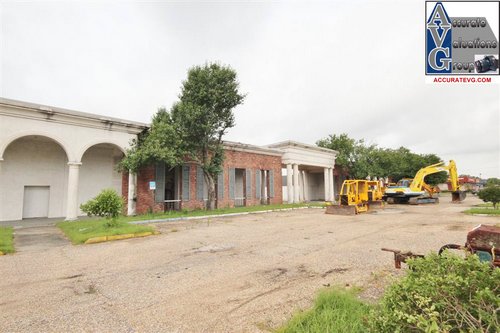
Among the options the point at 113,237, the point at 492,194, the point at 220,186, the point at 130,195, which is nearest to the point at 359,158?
the point at 492,194

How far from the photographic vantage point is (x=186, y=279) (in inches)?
180

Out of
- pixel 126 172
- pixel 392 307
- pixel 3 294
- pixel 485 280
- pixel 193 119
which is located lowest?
pixel 3 294

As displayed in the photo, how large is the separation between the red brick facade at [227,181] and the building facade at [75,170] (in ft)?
0.19

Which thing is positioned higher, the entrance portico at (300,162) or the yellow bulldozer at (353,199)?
the entrance portico at (300,162)

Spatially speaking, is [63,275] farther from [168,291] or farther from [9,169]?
[9,169]

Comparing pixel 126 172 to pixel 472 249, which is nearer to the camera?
pixel 472 249

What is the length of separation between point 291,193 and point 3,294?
22.0m

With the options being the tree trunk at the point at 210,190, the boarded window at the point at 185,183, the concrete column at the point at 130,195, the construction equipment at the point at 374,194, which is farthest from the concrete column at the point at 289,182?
the concrete column at the point at 130,195

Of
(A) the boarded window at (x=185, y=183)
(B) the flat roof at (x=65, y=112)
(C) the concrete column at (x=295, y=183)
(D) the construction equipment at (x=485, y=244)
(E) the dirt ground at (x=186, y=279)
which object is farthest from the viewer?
(C) the concrete column at (x=295, y=183)

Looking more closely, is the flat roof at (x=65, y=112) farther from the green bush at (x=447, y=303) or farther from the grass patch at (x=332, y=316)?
the green bush at (x=447, y=303)

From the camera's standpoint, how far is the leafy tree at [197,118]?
14844mm

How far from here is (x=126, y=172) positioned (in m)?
15.4

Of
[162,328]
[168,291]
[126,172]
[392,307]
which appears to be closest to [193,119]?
[126,172]

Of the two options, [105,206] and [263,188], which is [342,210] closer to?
[263,188]
